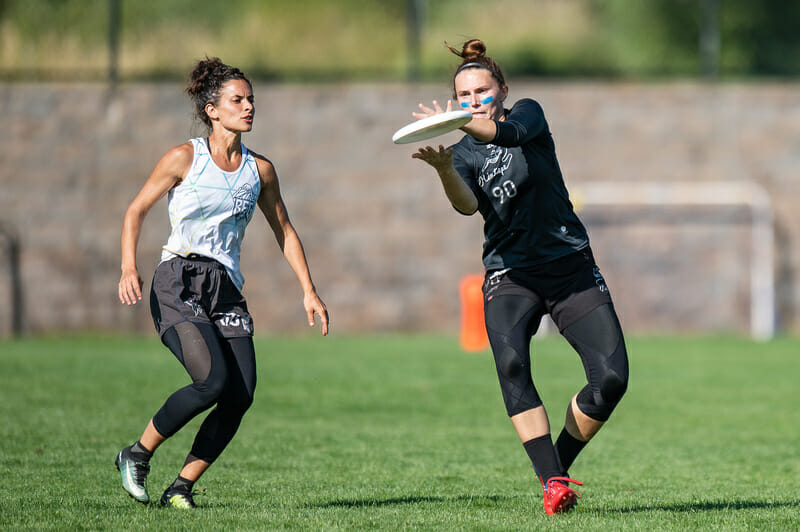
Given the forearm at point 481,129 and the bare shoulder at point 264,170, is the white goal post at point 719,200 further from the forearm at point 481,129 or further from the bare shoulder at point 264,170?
the forearm at point 481,129

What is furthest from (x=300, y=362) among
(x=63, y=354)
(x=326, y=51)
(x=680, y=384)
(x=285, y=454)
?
(x=326, y=51)

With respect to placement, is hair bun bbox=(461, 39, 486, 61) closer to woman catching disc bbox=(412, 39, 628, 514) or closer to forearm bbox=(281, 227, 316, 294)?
woman catching disc bbox=(412, 39, 628, 514)

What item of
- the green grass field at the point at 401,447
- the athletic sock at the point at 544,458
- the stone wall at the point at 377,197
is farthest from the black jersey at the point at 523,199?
the stone wall at the point at 377,197

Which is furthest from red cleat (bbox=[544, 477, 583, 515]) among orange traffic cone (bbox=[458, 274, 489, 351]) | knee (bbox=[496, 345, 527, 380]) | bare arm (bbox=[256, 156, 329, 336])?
orange traffic cone (bbox=[458, 274, 489, 351])

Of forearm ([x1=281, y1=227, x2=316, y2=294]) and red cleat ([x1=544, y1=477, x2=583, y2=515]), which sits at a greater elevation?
forearm ([x1=281, y1=227, x2=316, y2=294])

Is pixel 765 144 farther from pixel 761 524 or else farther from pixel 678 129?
pixel 761 524

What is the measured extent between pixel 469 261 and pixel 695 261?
4.11 meters

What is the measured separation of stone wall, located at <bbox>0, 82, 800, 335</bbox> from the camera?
19016 mm

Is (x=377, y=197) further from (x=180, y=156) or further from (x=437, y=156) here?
(x=437, y=156)

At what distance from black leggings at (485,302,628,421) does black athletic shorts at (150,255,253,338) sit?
1308 millimetres

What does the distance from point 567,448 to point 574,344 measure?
0.58 m

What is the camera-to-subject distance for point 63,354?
15352 millimetres

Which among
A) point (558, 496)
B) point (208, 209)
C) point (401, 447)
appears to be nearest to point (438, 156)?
point (208, 209)

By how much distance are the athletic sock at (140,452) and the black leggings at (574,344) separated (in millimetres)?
1809
